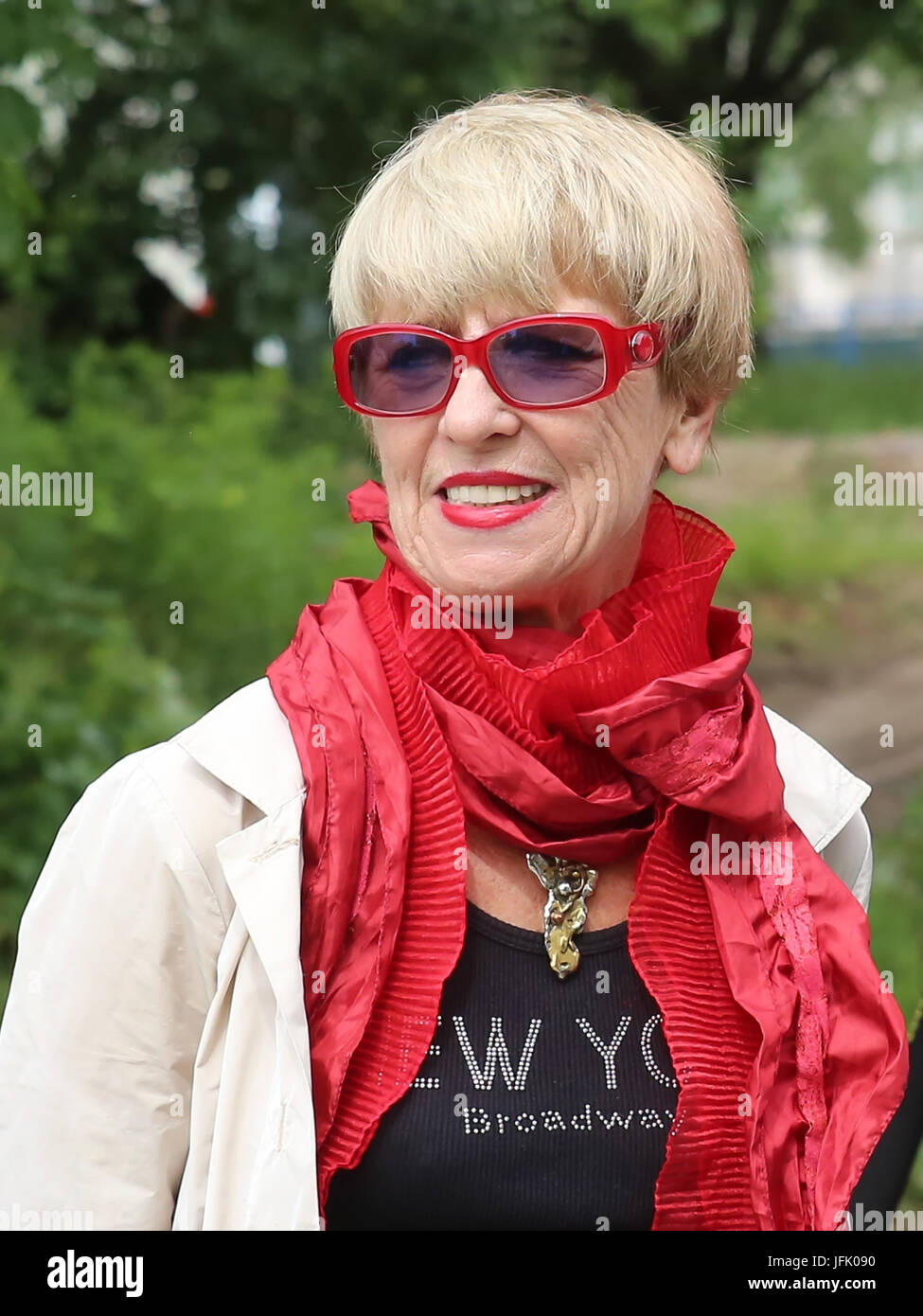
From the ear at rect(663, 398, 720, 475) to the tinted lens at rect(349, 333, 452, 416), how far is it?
361mm

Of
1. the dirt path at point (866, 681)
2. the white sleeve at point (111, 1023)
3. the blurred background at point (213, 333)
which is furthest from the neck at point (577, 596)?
the dirt path at point (866, 681)

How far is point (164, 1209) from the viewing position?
1.78 metres

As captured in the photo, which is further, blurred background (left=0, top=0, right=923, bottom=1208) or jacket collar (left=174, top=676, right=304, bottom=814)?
blurred background (left=0, top=0, right=923, bottom=1208)

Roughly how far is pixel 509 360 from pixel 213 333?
465 centimetres

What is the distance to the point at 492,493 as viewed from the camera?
1.90 meters

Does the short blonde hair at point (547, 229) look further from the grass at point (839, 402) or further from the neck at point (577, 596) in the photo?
the grass at point (839, 402)

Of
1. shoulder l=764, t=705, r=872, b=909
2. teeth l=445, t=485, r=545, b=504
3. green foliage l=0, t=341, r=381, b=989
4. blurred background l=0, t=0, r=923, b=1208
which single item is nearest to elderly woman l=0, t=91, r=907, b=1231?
teeth l=445, t=485, r=545, b=504

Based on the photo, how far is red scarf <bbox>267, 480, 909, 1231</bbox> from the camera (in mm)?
1783

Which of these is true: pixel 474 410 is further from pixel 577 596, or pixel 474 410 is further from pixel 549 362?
pixel 577 596

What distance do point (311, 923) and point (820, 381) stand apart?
12499 millimetres

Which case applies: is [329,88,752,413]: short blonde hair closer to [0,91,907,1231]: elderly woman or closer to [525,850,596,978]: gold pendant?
[0,91,907,1231]: elderly woman

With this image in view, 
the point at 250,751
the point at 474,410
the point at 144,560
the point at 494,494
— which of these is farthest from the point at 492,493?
the point at 144,560

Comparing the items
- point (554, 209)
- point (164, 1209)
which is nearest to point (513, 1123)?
point (164, 1209)

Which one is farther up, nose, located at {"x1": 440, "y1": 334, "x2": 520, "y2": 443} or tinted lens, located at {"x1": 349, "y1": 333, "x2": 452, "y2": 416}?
tinted lens, located at {"x1": 349, "y1": 333, "x2": 452, "y2": 416}
